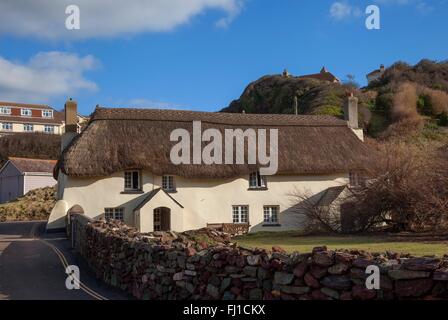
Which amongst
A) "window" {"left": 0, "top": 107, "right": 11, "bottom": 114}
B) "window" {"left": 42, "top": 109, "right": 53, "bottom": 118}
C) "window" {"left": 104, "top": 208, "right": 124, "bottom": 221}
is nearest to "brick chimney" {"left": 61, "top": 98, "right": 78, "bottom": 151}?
"window" {"left": 104, "top": 208, "right": 124, "bottom": 221}

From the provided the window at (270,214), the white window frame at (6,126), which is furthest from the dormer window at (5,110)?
the window at (270,214)

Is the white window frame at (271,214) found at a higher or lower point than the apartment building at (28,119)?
lower

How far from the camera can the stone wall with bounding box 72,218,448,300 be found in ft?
19.5

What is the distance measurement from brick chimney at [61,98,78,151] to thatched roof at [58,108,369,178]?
6.73 feet

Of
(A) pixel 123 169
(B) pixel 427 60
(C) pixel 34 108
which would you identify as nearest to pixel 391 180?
(A) pixel 123 169

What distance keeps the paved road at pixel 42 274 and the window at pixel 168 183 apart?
10016 millimetres

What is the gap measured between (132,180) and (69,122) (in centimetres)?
650

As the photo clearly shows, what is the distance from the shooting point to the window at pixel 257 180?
103 ft

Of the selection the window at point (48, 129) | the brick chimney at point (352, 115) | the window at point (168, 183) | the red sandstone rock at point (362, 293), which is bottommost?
the red sandstone rock at point (362, 293)

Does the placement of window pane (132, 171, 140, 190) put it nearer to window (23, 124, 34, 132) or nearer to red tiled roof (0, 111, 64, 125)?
red tiled roof (0, 111, 64, 125)

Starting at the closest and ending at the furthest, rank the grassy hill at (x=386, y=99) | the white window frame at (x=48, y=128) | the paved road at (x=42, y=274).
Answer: the paved road at (x=42, y=274) → the grassy hill at (x=386, y=99) → the white window frame at (x=48, y=128)

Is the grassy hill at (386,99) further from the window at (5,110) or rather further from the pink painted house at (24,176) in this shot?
the window at (5,110)

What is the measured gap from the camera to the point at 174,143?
3103 cm
